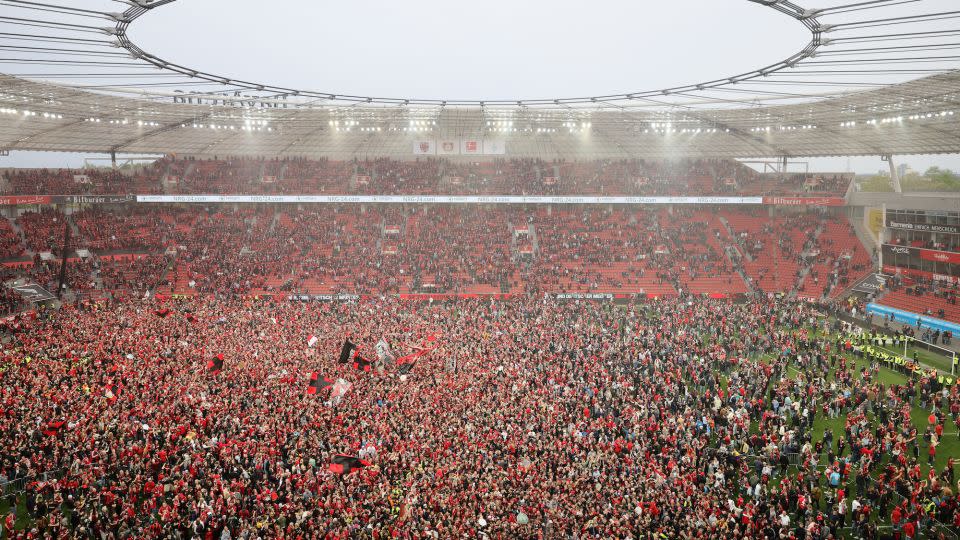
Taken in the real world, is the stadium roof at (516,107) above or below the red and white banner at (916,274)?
above

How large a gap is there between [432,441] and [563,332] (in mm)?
13185

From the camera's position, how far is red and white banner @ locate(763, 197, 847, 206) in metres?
42.4

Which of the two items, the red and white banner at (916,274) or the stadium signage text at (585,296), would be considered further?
the stadium signage text at (585,296)

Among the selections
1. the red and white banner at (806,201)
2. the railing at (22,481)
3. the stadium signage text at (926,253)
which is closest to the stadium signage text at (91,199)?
the railing at (22,481)

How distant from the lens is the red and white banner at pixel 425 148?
49344 millimetres

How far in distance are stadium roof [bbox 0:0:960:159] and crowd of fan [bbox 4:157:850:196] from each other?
61.2 inches

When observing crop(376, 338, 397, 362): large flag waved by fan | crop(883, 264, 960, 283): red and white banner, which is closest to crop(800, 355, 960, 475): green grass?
crop(376, 338, 397, 362): large flag waved by fan

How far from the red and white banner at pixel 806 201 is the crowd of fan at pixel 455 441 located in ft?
70.7

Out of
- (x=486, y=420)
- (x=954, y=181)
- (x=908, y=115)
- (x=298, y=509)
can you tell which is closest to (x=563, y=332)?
(x=486, y=420)

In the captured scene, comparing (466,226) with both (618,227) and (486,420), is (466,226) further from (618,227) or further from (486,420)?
(486,420)

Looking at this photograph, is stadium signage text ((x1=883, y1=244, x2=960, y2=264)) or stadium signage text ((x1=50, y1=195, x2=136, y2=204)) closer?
stadium signage text ((x1=883, y1=244, x2=960, y2=264))

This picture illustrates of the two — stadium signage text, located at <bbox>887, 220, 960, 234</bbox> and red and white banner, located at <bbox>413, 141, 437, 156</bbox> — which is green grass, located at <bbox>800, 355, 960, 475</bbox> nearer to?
stadium signage text, located at <bbox>887, 220, 960, 234</bbox>

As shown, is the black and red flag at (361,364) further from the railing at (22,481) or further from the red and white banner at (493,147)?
the red and white banner at (493,147)

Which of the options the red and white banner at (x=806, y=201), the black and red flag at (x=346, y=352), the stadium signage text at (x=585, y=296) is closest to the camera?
the black and red flag at (x=346, y=352)
